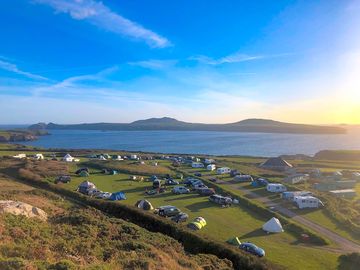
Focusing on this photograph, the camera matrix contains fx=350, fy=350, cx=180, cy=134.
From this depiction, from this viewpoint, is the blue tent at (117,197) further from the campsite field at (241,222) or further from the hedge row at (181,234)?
the hedge row at (181,234)

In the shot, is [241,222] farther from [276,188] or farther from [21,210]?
[21,210]

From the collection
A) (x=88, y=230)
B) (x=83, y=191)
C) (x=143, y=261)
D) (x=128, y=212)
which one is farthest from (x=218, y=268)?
(x=83, y=191)

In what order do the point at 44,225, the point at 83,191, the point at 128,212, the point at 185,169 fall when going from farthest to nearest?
the point at 185,169
the point at 83,191
the point at 128,212
the point at 44,225

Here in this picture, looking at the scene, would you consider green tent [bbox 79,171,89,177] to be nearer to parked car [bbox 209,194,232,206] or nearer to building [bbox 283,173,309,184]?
parked car [bbox 209,194,232,206]

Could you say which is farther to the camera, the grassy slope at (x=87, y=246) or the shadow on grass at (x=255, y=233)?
the shadow on grass at (x=255, y=233)

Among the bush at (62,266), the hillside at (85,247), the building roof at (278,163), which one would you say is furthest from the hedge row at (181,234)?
the building roof at (278,163)

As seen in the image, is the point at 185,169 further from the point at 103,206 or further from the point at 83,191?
the point at 103,206
